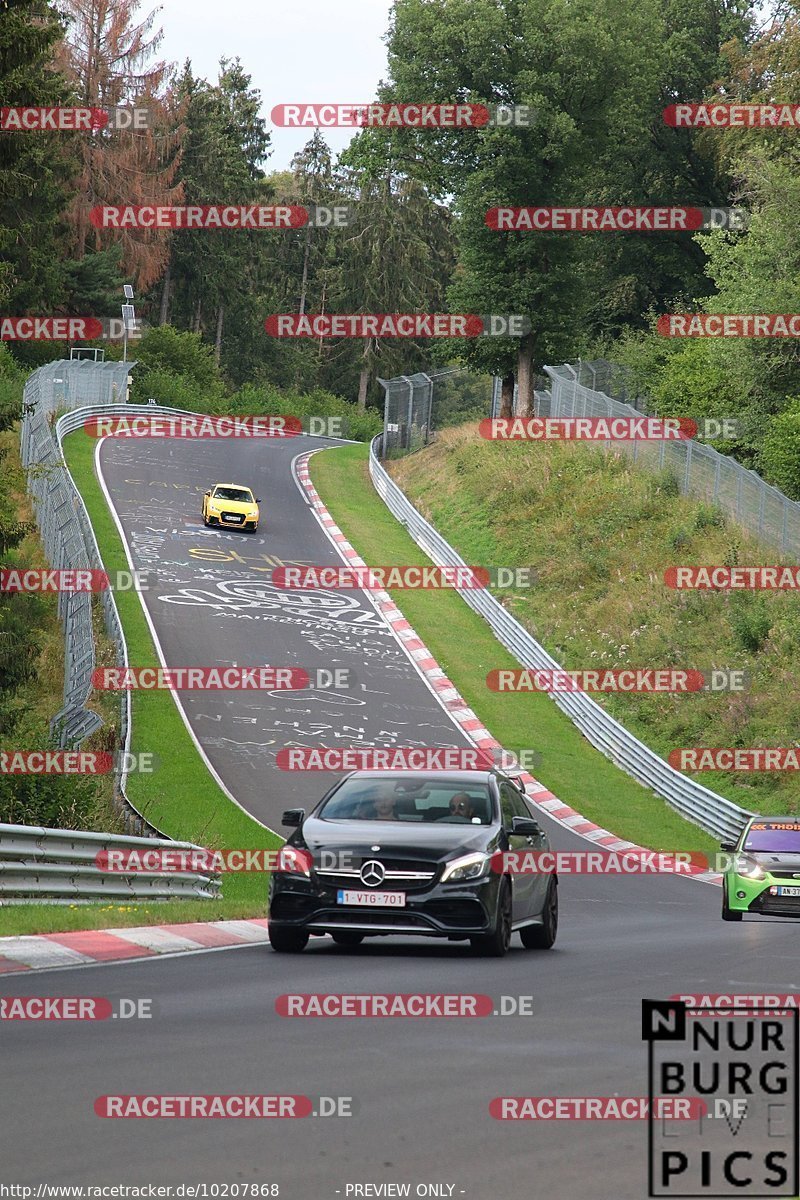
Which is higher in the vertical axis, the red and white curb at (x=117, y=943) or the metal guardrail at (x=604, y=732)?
the red and white curb at (x=117, y=943)

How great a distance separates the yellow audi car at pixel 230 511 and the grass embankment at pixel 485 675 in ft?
10.1

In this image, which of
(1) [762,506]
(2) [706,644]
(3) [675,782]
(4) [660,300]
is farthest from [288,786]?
(4) [660,300]

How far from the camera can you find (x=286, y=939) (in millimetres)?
13375

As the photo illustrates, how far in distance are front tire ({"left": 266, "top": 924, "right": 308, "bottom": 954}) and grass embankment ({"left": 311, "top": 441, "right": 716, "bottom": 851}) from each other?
1731 cm

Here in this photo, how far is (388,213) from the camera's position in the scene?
107 metres

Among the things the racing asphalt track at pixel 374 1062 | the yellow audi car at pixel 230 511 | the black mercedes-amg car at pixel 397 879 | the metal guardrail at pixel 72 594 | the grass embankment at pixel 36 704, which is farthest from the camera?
the yellow audi car at pixel 230 511

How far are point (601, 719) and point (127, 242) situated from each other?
5605cm

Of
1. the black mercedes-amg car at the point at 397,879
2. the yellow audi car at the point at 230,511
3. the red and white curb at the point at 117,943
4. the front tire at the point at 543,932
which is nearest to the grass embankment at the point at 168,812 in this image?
the red and white curb at the point at 117,943

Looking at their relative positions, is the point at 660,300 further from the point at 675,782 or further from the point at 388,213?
the point at 675,782

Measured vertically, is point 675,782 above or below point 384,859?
below

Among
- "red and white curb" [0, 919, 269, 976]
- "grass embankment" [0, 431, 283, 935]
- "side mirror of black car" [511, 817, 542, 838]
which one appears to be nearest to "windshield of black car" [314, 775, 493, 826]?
"side mirror of black car" [511, 817, 542, 838]

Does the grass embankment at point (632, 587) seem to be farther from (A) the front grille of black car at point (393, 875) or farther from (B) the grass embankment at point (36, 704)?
(A) the front grille of black car at point (393, 875)

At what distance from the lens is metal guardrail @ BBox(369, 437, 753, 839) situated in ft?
103

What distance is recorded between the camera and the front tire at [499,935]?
13.3 metres
